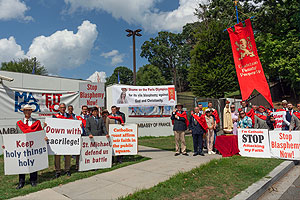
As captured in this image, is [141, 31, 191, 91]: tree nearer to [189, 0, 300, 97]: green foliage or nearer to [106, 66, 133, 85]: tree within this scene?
[106, 66, 133, 85]: tree

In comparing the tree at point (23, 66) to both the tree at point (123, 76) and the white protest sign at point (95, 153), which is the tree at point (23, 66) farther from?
the tree at point (123, 76)

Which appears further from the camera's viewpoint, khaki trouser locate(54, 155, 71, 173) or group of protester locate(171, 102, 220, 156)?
group of protester locate(171, 102, 220, 156)

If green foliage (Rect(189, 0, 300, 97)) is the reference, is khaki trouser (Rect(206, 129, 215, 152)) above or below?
below

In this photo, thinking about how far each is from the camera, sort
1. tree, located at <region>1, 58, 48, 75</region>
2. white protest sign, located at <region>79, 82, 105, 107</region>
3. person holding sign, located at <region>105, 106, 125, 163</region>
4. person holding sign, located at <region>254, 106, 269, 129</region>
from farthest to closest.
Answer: tree, located at <region>1, 58, 48, 75</region>
white protest sign, located at <region>79, 82, 105, 107</region>
person holding sign, located at <region>254, 106, 269, 129</region>
person holding sign, located at <region>105, 106, 125, 163</region>

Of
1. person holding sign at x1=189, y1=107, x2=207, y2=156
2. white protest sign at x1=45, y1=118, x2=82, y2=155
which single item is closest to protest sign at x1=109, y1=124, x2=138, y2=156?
white protest sign at x1=45, y1=118, x2=82, y2=155

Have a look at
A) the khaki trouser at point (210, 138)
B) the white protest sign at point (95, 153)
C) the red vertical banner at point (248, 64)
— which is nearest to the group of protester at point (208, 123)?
the khaki trouser at point (210, 138)

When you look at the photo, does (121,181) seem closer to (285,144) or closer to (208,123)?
(208,123)

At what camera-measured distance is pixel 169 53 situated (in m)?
63.2

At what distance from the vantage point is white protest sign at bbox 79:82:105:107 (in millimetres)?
7840

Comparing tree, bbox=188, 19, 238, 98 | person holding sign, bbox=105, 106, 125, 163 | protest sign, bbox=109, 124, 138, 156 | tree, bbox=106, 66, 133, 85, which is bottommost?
protest sign, bbox=109, 124, 138, 156

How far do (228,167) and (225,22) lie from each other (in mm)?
23908

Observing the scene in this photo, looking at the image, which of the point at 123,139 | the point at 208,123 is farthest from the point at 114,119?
the point at 208,123

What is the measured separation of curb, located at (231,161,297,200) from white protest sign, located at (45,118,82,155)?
160 inches

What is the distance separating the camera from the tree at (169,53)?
2470 inches
